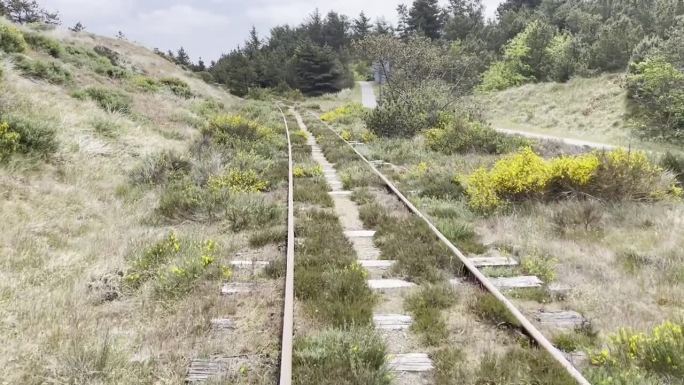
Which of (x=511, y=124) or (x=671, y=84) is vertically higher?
(x=671, y=84)

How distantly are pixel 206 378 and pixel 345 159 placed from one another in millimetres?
10597

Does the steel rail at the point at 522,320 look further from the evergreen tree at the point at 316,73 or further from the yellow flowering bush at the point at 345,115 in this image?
the evergreen tree at the point at 316,73

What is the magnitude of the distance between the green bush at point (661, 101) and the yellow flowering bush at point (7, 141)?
22.8 m

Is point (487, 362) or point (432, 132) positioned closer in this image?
point (487, 362)

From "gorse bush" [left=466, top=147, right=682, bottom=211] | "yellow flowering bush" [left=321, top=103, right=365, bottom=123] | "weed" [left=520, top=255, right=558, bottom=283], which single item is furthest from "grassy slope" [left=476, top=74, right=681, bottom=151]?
"weed" [left=520, top=255, right=558, bottom=283]

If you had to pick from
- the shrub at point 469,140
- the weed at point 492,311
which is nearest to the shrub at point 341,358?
the weed at point 492,311

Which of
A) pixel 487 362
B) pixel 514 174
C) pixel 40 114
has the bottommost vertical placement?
pixel 487 362

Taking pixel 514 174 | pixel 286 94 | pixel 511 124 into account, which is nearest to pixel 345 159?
pixel 514 174

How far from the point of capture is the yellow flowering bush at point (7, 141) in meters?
8.20

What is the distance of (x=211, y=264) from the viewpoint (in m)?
5.53

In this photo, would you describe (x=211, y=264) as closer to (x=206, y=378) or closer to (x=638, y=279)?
(x=206, y=378)

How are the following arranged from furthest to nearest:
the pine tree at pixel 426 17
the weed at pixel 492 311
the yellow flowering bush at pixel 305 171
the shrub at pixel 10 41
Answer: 1. the pine tree at pixel 426 17
2. the shrub at pixel 10 41
3. the yellow flowering bush at pixel 305 171
4. the weed at pixel 492 311

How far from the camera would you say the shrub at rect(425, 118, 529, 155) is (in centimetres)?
1474

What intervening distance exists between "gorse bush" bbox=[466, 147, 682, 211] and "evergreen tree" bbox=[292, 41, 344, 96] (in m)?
59.7
